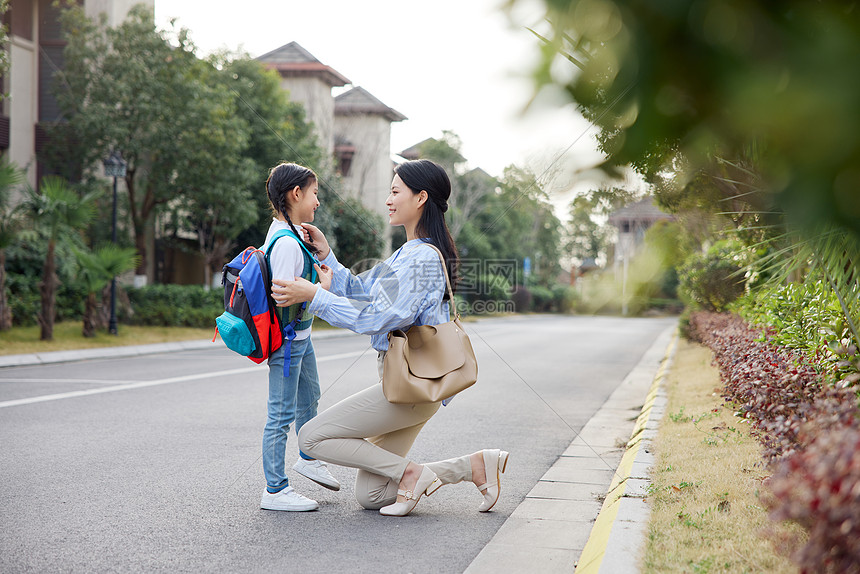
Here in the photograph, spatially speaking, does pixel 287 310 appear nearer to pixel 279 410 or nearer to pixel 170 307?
pixel 279 410

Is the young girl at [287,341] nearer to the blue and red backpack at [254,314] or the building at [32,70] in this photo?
the blue and red backpack at [254,314]

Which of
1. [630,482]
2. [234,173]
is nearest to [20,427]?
[630,482]

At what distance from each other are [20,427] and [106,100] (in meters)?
14.6

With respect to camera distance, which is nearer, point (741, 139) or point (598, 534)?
point (741, 139)

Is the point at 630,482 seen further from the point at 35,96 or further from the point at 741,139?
the point at 35,96

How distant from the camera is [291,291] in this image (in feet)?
12.4

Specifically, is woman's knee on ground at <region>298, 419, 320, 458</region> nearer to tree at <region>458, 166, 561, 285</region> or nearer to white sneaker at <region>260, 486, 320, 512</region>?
white sneaker at <region>260, 486, 320, 512</region>

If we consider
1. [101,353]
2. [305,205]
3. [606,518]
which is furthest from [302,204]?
[101,353]

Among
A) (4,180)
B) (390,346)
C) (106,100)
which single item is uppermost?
(106,100)

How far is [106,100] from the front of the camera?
19578mm

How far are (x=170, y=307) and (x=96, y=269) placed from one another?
4.20 meters

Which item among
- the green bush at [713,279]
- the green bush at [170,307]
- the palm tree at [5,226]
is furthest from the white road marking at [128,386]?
the green bush at [713,279]

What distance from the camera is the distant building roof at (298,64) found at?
110 feet

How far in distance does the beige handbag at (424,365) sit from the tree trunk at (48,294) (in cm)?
1304
